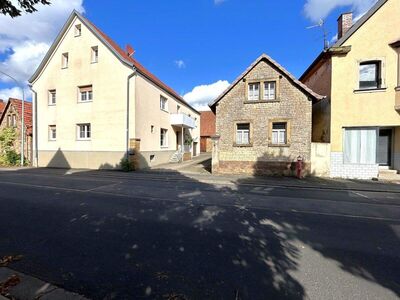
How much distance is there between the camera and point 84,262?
3547mm

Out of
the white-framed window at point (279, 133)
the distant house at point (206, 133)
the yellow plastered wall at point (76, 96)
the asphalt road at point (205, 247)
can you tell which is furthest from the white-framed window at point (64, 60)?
the distant house at point (206, 133)

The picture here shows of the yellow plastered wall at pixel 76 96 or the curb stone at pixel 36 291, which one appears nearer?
the curb stone at pixel 36 291

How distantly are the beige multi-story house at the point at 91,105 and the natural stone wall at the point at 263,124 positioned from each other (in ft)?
21.9

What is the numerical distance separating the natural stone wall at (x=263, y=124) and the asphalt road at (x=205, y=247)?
662cm

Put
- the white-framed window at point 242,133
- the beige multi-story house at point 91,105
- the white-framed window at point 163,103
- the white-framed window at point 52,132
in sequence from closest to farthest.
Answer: the white-framed window at point 242,133 → the beige multi-story house at point 91,105 → the white-framed window at point 52,132 → the white-framed window at point 163,103

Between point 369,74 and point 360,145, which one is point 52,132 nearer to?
point 360,145

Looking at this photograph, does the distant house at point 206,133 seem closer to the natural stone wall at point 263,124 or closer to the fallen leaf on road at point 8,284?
the natural stone wall at point 263,124

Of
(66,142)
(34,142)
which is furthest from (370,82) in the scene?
(34,142)

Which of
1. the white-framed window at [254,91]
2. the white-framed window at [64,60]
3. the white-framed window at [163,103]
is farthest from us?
the white-framed window at [163,103]

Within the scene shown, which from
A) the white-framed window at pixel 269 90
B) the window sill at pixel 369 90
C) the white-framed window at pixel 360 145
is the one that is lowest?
the white-framed window at pixel 360 145

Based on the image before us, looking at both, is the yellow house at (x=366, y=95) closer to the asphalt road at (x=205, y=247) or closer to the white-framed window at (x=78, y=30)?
the asphalt road at (x=205, y=247)

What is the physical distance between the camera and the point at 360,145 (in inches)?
521

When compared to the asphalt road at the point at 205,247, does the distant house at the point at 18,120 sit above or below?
above

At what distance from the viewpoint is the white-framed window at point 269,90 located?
14539 mm
